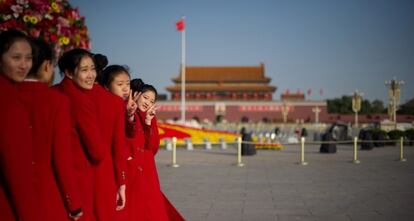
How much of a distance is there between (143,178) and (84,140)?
3.31ft

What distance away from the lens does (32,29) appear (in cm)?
460

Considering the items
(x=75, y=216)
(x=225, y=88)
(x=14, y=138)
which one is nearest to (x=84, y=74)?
(x=14, y=138)

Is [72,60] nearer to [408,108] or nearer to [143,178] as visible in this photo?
[143,178]

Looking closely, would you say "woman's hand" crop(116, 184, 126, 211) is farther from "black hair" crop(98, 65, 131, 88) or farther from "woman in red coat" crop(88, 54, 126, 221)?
"black hair" crop(98, 65, 131, 88)

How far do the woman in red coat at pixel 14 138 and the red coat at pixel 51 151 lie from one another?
36mm

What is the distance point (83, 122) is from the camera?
7.16 feet

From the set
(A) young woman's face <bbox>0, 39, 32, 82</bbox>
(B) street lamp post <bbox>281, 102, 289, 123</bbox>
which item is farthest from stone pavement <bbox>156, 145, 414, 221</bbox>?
(B) street lamp post <bbox>281, 102, 289, 123</bbox>

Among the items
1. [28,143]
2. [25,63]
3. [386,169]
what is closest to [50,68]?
[25,63]

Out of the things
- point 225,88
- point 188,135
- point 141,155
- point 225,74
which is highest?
point 225,74

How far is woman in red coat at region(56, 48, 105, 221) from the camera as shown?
85.2 inches

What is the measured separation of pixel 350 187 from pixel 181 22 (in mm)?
18844

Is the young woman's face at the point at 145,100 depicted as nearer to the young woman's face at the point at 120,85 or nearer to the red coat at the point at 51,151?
the young woman's face at the point at 120,85

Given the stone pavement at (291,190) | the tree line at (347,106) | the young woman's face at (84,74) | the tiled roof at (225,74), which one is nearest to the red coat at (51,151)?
the young woman's face at (84,74)

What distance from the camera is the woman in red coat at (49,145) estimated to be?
6.01 ft
